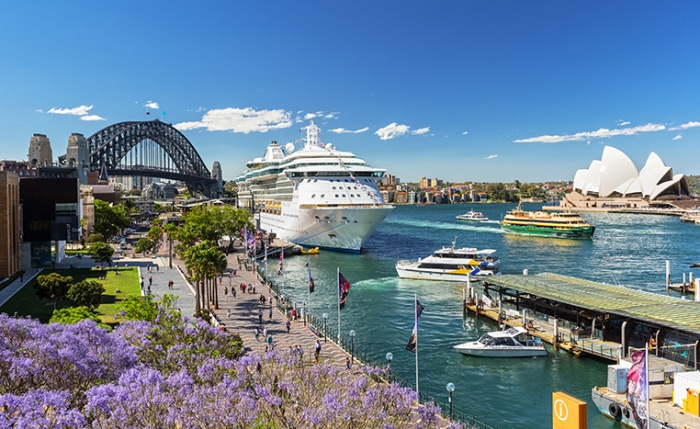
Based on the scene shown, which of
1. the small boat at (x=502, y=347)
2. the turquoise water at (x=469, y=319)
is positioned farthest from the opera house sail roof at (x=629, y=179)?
the small boat at (x=502, y=347)

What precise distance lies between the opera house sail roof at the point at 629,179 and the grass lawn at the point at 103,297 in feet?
550

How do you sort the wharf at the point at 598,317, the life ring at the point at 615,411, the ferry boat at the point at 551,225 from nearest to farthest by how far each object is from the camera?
the life ring at the point at 615,411 → the wharf at the point at 598,317 → the ferry boat at the point at 551,225

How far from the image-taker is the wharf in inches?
917

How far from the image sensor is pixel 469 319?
112ft

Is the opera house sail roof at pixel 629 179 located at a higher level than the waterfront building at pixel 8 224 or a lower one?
higher

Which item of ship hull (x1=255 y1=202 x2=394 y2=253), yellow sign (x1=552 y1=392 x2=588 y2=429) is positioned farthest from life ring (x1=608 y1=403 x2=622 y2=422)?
ship hull (x1=255 y1=202 x2=394 y2=253)

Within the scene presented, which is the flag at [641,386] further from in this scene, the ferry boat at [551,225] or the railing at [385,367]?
the ferry boat at [551,225]

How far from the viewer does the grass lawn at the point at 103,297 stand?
2919 centimetres

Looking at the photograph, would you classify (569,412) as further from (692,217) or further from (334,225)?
(692,217)

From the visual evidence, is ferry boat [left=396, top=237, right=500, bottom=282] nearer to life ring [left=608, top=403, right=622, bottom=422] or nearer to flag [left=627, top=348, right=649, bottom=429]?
life ring [left=608, top=403, right=622, bottom=422]

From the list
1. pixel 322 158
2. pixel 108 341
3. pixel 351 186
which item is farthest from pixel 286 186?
pixel 108 341

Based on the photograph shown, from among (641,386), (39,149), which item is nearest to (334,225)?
(641,386)

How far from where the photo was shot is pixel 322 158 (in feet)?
228

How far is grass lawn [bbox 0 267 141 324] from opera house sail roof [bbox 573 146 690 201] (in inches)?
6601
